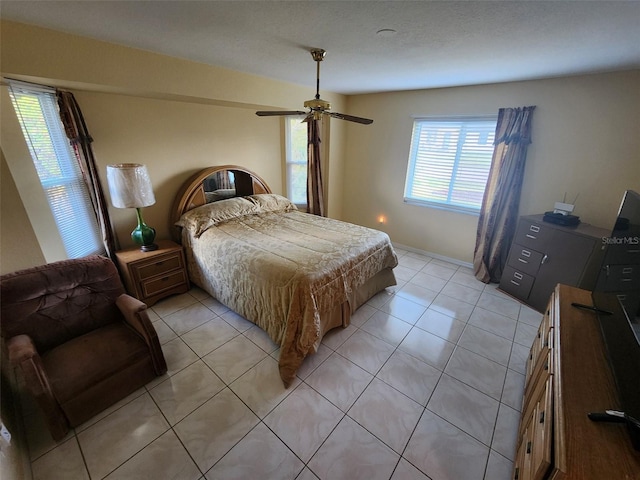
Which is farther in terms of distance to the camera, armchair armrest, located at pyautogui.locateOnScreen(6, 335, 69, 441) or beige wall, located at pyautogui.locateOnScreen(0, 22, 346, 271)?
beige wall, located at pyautogui.locateOnScreen(0, 22, 346, 271)

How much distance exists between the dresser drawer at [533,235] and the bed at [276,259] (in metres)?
1.45

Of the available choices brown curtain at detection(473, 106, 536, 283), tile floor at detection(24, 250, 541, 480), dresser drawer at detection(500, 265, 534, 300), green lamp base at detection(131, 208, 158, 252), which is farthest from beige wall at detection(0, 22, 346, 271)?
dresser drawer at detection(500, 265, 534, 300)

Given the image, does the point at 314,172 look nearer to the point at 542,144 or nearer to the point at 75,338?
the point at 542,144

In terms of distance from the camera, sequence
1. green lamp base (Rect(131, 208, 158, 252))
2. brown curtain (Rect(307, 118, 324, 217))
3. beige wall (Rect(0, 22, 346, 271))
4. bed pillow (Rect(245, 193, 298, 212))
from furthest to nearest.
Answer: brown curtain (Rect(307, 118, 324, 217)) → bed pillow (Rect(245, 193, 298, 212)) → green lamp base (Rect(131, 208, 158, 252)) → beige wall (Rect(0, 22, 346, 271))

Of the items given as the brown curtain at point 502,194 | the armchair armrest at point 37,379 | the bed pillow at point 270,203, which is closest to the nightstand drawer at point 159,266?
the armchair armrest at point 37,379

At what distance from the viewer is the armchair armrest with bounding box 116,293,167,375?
1720 mm

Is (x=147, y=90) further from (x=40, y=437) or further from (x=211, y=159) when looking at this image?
(x=40, y=437)

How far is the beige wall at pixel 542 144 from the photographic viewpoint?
7.88ft

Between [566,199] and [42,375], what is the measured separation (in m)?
4.54

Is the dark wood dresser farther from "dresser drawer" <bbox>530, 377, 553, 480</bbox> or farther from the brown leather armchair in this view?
the brown leather armchair

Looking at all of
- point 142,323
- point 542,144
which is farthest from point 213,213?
point 542,144

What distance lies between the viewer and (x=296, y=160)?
4.00m

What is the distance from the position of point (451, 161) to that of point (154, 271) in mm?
3850

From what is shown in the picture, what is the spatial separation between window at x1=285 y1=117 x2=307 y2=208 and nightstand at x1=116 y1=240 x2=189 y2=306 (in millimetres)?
1984
